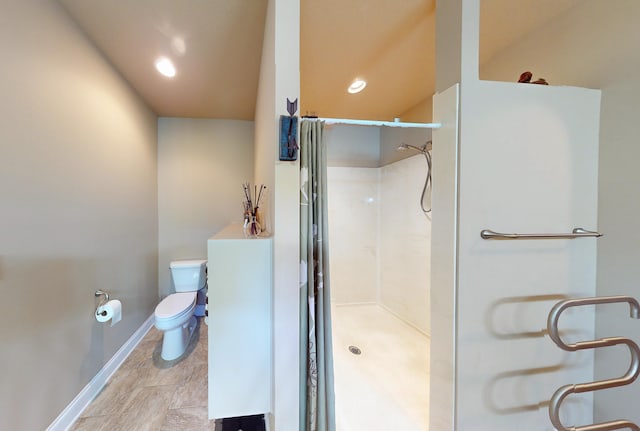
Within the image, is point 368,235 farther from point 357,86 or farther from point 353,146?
point 357,86

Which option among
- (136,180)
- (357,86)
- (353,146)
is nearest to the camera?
(357,86)

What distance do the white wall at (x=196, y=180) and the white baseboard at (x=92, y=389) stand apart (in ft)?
2.63

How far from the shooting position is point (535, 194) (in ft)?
3.99

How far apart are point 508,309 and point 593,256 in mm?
547

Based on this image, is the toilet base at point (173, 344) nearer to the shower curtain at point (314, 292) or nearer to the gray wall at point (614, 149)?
the shower curtain at point (314, 292)

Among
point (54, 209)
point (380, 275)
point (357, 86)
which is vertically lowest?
point (380, 275)

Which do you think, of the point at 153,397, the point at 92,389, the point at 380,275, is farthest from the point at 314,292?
the point at 380,275

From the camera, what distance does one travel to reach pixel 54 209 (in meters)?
1.41

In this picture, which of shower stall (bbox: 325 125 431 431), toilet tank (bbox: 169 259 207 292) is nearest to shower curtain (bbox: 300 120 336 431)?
shower stall (bbox: 325 125 431 431)

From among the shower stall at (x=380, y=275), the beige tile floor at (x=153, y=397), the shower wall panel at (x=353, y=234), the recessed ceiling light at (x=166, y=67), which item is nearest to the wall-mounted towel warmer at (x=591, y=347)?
the shower stall at (x=380, y=275)

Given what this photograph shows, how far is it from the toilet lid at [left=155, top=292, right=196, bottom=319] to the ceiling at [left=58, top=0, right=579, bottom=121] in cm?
207

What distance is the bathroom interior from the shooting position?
1145 mm

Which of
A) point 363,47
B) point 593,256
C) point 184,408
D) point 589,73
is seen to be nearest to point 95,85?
point 363,47

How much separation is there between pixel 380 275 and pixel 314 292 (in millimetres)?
2291
